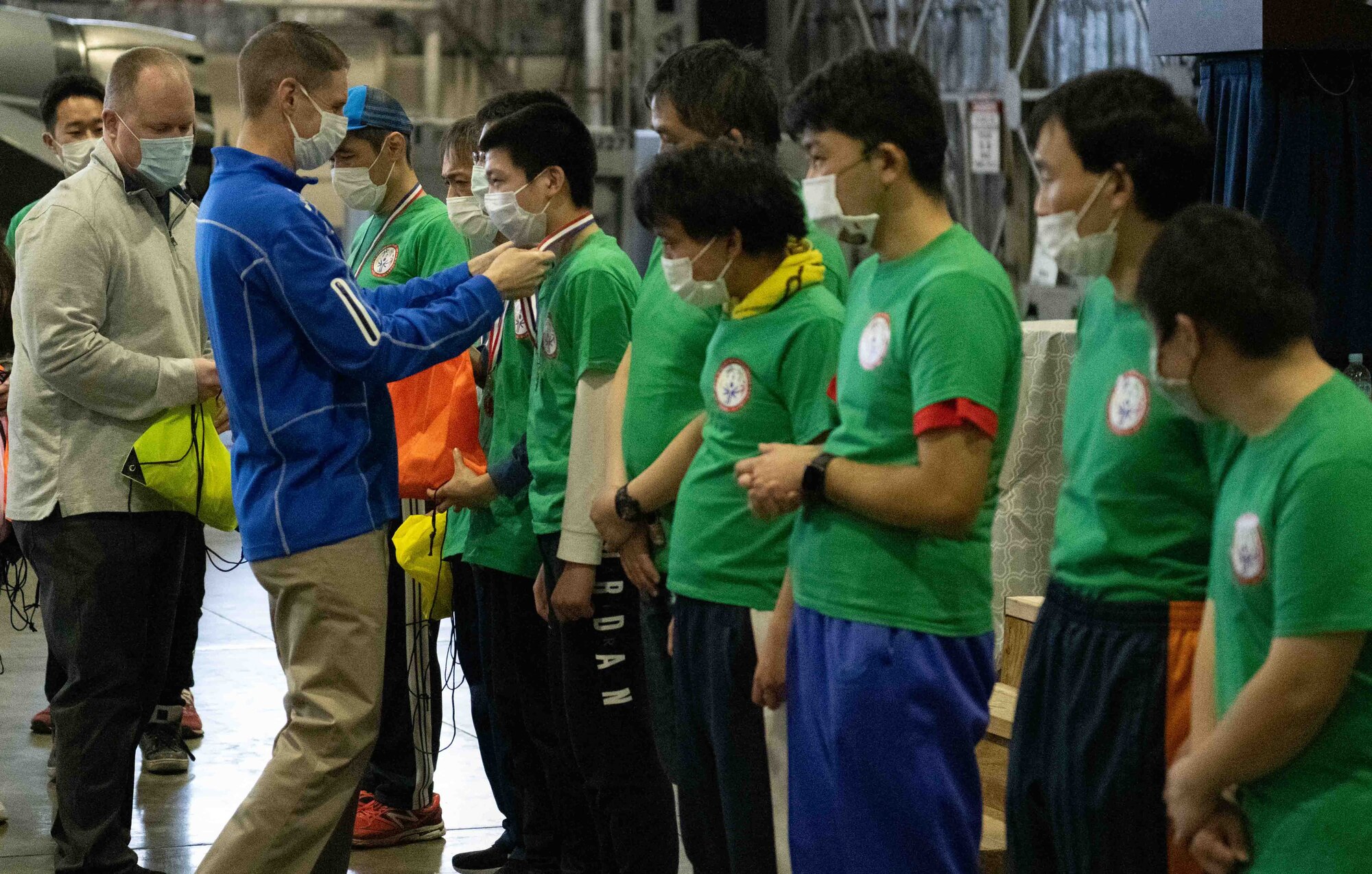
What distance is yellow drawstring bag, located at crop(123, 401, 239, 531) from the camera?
322 centimetres

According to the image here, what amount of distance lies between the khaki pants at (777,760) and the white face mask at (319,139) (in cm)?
122

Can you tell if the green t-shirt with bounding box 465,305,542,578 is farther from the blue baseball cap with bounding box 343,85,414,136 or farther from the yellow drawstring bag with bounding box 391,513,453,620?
the blue baseball cap with bounding box 343,85,414,136

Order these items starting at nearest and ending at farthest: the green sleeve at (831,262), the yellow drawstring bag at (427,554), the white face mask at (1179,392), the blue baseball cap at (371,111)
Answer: the white face mask at (1179,392) < the green sleeve at (831,262) < the yellow drawstring bag at (427,554) < the blue baseball cap at (371,111)

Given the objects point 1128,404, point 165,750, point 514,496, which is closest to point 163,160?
point 514,496

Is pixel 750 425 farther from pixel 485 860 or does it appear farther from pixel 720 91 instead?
pixel 485 860

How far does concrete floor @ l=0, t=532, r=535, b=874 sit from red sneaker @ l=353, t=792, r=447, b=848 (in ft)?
0.08

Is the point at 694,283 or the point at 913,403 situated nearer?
the point at 913,403

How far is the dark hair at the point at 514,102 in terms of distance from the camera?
9.68 ft

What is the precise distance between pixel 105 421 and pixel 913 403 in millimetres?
1963

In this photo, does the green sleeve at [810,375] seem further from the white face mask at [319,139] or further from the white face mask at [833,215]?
the white face mask at [319,139]

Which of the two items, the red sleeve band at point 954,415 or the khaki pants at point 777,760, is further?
the khaki pants at point 777,760

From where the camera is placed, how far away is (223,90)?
37.0 feet

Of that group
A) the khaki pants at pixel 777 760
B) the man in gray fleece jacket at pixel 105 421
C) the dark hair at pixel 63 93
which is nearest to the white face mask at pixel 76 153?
the dark hair at pixel 63 93

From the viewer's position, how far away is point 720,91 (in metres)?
2.59
